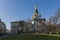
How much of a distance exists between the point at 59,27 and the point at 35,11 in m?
28.0

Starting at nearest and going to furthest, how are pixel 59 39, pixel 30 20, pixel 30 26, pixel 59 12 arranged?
1. pixel 59 39
2. pixel 59 12
3. pixel 30 26
4. pixel 30 20

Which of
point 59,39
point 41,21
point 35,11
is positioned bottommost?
point 59,39

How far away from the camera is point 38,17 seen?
73625 mm

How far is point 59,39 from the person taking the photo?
24.3 m

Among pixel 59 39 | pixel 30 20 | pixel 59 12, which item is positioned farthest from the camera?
pixel 30 20

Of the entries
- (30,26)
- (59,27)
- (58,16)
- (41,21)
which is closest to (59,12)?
(58,16)

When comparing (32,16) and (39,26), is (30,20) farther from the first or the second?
→ (39,26)

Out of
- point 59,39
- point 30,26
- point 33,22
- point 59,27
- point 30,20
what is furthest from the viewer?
point 30,20

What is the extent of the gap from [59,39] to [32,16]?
51416 millimetres

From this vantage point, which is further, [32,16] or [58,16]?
[32,16]

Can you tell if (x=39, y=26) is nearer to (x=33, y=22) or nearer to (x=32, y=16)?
(x=33, y=22)

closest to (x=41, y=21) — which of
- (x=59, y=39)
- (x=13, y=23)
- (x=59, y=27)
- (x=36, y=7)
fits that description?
(x=36, y=7)

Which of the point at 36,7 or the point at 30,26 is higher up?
the point at 36,7

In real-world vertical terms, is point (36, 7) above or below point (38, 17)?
above
